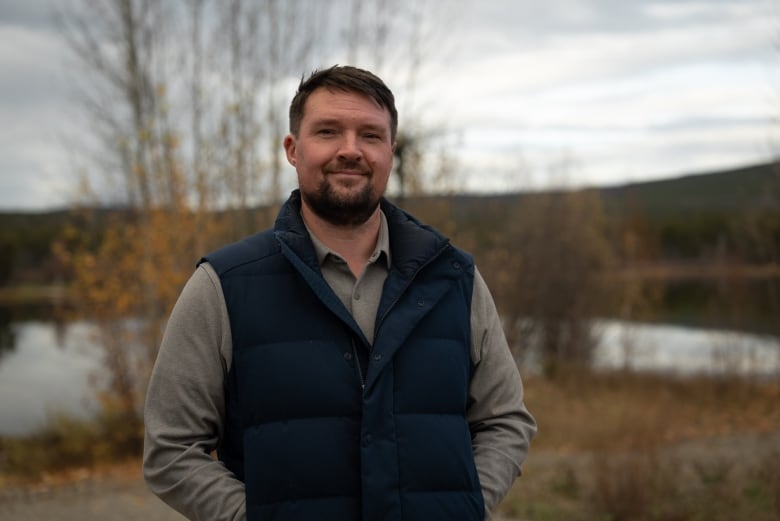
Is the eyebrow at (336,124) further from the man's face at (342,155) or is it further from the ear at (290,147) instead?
the ear at (290,147)

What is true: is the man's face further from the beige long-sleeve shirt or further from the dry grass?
the dry grass

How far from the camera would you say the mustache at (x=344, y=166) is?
211 cm

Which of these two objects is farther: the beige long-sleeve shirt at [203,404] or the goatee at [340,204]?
the goatee at [340,204]

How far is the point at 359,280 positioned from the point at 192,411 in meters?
0.53

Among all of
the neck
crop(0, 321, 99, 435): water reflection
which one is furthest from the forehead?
crop(0, 321, 99, 435): water reflection

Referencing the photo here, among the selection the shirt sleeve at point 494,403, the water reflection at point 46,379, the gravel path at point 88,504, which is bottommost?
the water reflection at point 46,379

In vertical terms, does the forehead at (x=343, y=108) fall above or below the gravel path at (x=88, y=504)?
above

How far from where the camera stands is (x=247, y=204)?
10.9 m

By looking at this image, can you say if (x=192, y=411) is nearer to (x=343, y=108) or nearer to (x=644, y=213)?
(x=343, y=108)

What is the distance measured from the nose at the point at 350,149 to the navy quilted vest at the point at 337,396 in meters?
0.23

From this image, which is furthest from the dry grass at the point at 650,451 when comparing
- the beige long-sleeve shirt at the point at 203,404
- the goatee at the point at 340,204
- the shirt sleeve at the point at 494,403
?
the goatee at the point at 340,204

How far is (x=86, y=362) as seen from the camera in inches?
758

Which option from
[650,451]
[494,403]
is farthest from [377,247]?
[650,451]

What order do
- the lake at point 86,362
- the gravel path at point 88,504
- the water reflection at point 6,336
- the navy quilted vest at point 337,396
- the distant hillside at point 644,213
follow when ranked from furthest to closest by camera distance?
1. the water reflection at point 6,336
2. the lake at point 86,362
3. the distant hillside at point 644,213
4. the gravel path at point 88,504
5. the navy quilted vest at point 337,396
